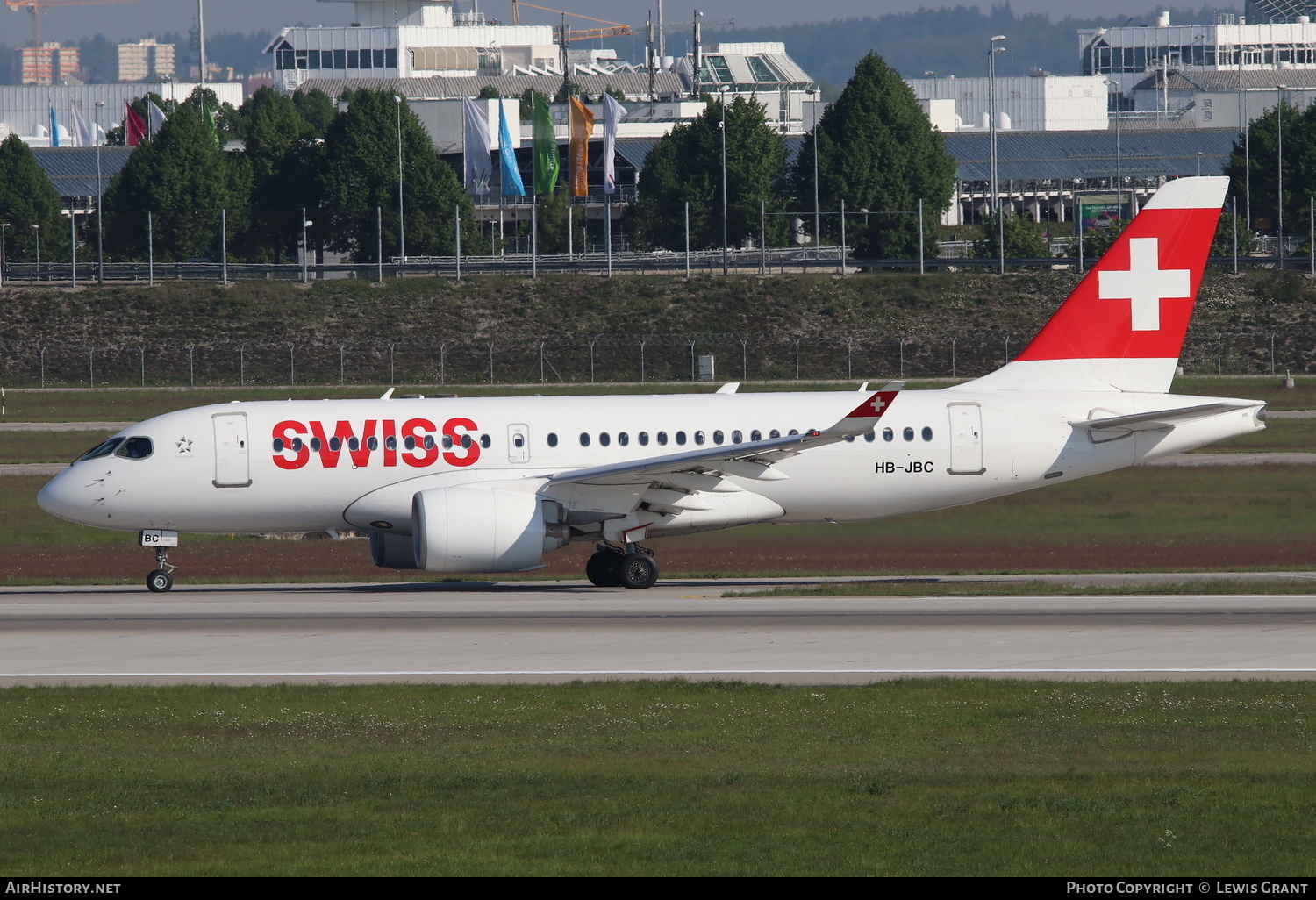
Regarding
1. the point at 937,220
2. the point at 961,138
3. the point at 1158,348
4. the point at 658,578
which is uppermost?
the point at 961,138

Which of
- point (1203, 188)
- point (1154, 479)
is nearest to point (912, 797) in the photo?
point (1203, 188)

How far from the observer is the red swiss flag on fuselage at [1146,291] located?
32.8 m

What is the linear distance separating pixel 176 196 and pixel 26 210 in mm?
10920

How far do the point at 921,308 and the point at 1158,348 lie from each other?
59.8 metres

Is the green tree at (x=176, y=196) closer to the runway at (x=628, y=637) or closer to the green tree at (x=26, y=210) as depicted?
the green tree at (x=26, y=210)

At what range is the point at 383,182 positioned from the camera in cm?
11106

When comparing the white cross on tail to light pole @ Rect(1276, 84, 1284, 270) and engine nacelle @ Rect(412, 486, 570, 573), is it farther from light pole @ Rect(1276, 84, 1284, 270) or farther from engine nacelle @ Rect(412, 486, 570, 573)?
light pole @ Rect(1276, 84, 1284, 270)

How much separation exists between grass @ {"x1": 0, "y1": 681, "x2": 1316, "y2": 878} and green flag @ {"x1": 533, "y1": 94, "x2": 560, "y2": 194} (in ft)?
310

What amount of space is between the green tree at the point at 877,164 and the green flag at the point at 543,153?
1690 cm

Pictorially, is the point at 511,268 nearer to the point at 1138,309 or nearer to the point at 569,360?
the point at 569,360

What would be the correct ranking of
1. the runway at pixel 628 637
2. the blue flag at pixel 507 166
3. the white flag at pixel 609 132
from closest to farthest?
the runway at pixel 628 637 < the white flag at pixel 609 132 < the blue flag at pixel 507 166

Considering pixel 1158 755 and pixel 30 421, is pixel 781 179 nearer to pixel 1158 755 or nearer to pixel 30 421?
pixel 30 421

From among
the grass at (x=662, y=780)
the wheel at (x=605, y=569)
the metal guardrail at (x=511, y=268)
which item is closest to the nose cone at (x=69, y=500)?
the wheel at (x=605, y=569)

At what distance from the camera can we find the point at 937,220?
11250 centimetres
